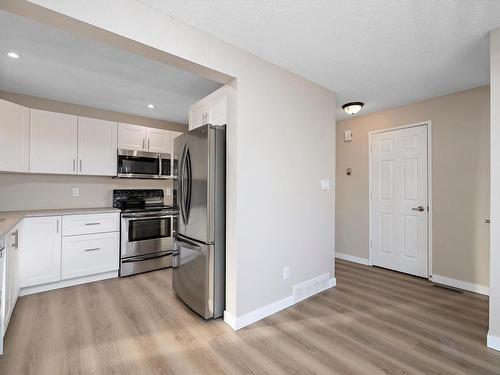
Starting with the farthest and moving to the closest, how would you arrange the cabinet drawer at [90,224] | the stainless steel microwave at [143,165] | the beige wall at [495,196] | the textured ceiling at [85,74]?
the stainless steel microwave at [143,165]
the cabinet drawer at [90,224]
the textured ceiling at [85,74]
the beige wall at [495,196]

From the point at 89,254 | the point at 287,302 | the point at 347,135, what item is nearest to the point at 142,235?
the point at 89,254

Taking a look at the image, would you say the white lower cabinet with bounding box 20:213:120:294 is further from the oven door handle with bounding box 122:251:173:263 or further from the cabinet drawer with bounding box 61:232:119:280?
the oven door handle with bounding box 122:251:173:263

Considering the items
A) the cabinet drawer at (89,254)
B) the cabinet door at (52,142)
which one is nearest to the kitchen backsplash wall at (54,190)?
the cabinet door at (52,142)

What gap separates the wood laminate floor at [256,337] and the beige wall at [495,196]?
227 mm

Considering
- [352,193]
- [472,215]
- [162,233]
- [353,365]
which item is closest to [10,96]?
[162,233]

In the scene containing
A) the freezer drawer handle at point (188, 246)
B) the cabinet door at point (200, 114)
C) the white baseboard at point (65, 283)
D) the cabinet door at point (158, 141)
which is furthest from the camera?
the cabinet door at point (158, 141)

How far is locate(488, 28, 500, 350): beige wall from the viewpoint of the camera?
189cm

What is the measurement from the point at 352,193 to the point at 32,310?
4.44 metres

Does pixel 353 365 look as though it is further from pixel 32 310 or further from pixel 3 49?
pixel 3 49

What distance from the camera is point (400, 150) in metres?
3.69

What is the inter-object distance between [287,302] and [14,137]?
3.60 m

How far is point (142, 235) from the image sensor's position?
3.66 metres

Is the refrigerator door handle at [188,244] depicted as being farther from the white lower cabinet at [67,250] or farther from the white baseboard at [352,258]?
the white baseboard at [352,258]

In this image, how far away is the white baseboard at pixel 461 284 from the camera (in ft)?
9.66
